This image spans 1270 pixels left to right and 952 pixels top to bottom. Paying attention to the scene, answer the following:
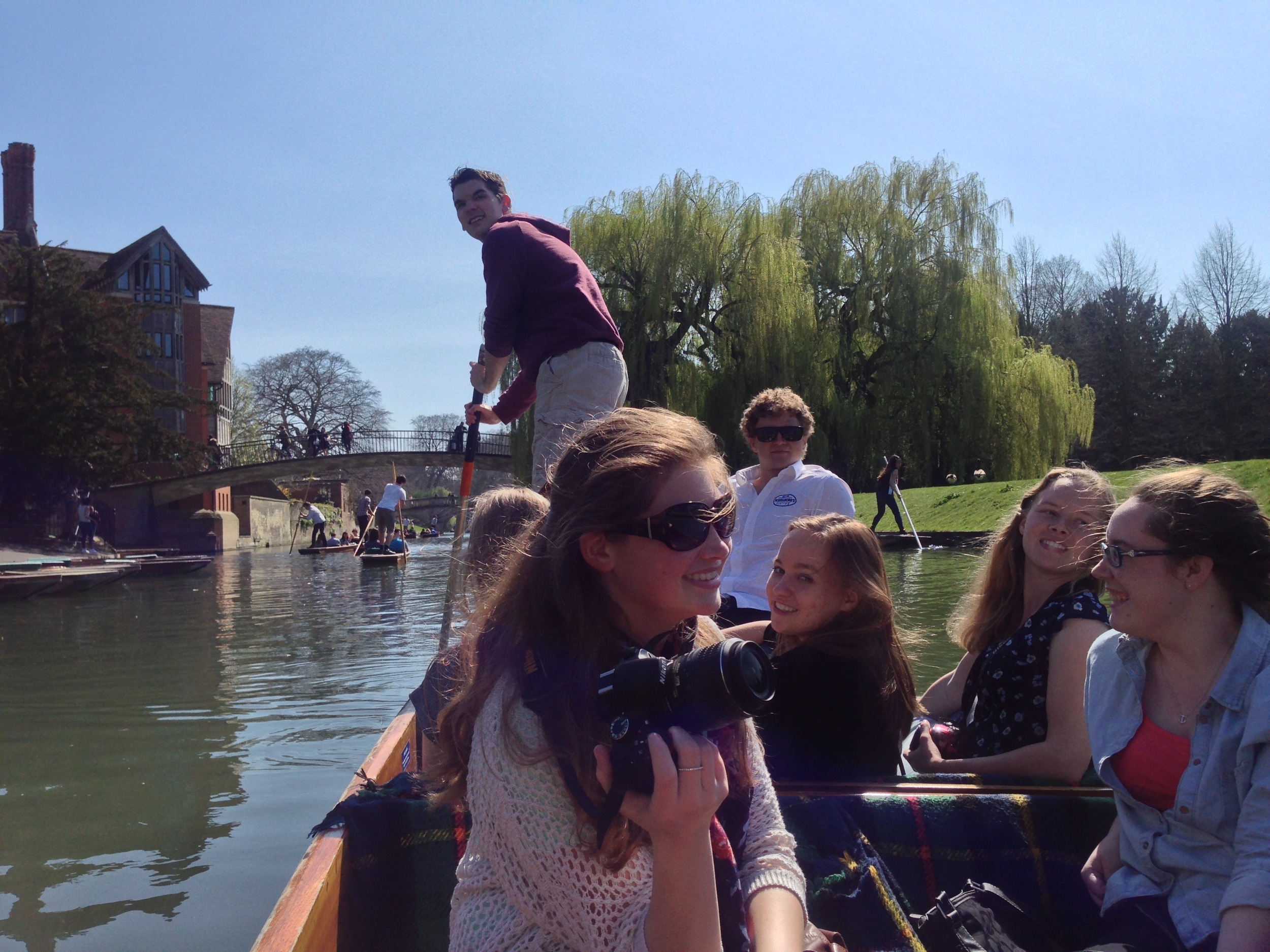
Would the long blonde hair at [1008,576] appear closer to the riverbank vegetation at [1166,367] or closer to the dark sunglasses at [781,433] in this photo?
the dark sunglasses at [781,433]

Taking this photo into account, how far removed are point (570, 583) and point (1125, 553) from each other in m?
0.92

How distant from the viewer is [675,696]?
995 mm

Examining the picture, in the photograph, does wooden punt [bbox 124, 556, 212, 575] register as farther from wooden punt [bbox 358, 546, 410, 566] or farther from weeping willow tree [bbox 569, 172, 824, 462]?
weeping willow tree [bbox 569, 172, 824, 462]

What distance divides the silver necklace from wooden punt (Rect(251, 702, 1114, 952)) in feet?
1.27

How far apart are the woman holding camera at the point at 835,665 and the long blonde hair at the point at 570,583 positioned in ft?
3.14

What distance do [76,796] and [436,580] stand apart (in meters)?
10.1

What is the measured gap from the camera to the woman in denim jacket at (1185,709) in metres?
1.56

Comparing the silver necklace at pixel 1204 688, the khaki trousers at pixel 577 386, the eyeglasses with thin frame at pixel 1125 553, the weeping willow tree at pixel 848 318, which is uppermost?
the weeping willow tree at pixel 848 318

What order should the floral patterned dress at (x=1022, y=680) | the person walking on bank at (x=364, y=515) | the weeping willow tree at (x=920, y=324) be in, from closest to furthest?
the floral patterned dress at (x=1022, y=680) < the weeping willow tree at (x=920, y=324) < the person walking on bank at (x=364, y=515)

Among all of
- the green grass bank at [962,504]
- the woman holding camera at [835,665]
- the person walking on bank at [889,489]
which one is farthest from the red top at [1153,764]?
the person walking on bank at [889,489]

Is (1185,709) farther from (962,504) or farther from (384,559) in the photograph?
(384,559)

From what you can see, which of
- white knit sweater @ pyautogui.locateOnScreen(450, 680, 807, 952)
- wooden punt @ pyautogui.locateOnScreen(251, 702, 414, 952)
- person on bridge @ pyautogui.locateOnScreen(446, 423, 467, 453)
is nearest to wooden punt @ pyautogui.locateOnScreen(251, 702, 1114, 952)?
wooden punt @ pyautogui.locateOnScreen(251, 702, 414, 952)

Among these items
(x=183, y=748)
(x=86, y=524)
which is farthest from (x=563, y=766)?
(x=86, y=524)

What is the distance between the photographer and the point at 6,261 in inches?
953
